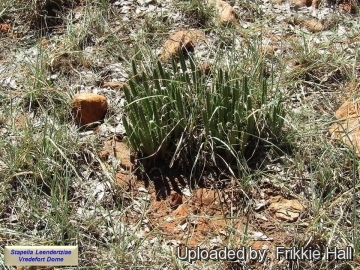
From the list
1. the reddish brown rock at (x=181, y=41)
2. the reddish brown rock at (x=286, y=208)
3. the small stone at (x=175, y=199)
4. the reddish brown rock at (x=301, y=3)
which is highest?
the reddish brown rock at (x=301, y=3)

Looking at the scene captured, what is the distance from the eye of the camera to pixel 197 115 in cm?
262

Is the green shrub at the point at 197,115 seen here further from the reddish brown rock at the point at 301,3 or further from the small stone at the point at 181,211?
the reddish brown rock at the point at 301,3

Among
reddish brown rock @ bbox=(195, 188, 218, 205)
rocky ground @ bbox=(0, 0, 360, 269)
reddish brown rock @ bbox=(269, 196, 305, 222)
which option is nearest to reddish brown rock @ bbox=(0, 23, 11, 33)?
rocky ground @ bbox=(0, 0, 360, 269)

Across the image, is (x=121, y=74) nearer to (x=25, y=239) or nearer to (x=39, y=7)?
(x=39, y=7)

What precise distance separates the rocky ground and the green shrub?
0.36 feet

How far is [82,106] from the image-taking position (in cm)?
Result: 283

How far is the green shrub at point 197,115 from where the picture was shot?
2510 millimetres

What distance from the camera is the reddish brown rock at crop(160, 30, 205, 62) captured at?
3127 mm

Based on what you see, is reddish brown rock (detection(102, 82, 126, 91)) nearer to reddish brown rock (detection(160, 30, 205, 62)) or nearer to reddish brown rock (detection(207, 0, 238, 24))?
reddish brown rock (detection(160, 30, 205, 62))

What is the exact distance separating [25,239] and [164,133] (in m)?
0.74

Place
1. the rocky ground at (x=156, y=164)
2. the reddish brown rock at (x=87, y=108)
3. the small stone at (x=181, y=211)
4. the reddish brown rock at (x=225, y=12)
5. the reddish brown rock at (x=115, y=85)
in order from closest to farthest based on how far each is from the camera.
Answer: the rocky ground at (x=156, y=164)
the small stone at (x=181, y=211)
the reddish brown rock at (x=87, y=108)
the reddish brown rock at (x=115, y=85)
the reddish brown rock at (x=225, y=12)

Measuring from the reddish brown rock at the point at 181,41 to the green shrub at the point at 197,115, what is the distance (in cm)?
50

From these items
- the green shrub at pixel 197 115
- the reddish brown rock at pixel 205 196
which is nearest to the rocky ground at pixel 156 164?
the reddish brown rock at pixel 205 196

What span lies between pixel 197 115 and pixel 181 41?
0.72 metres
